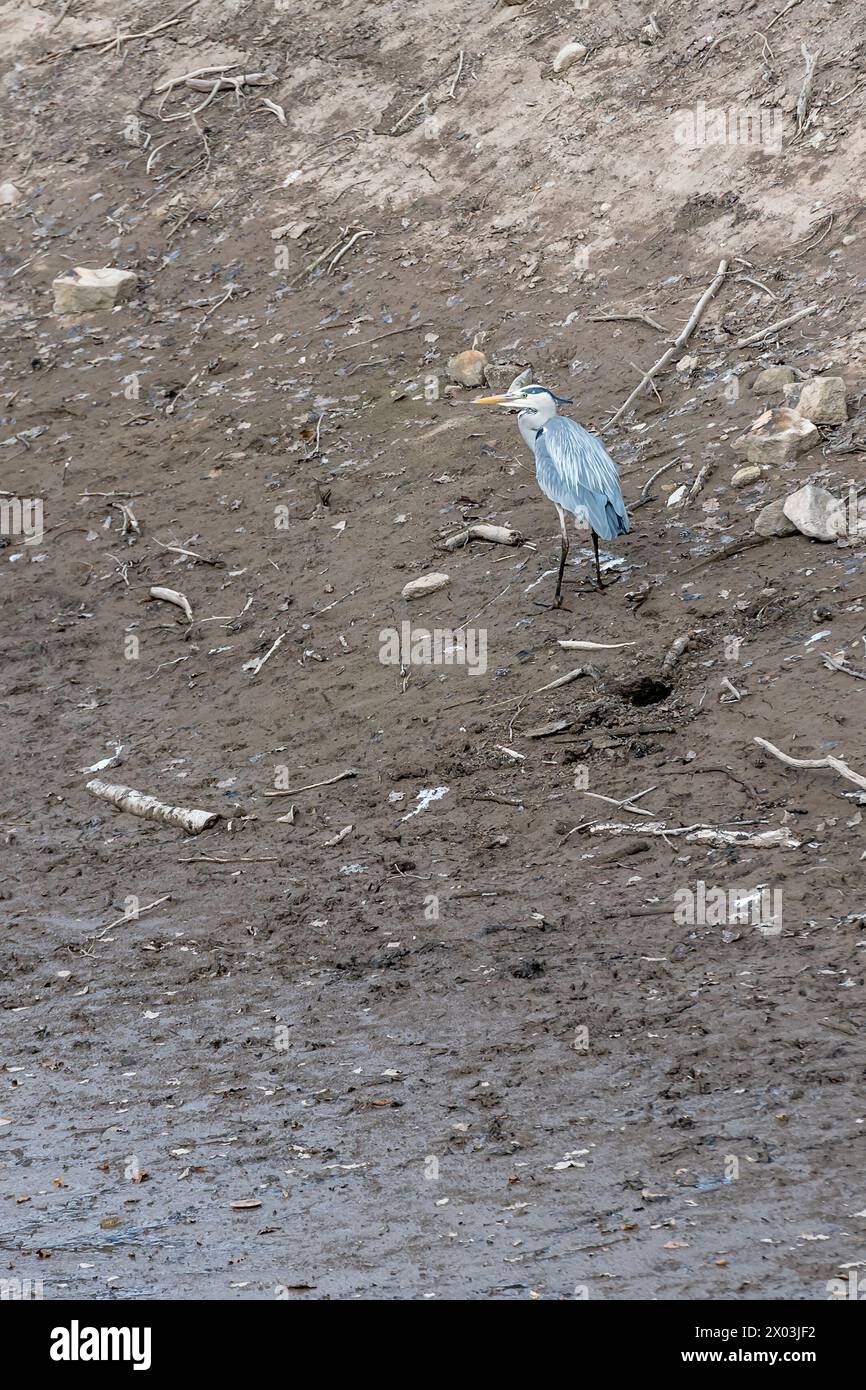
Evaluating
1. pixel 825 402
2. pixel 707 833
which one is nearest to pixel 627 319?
pixel 825 402

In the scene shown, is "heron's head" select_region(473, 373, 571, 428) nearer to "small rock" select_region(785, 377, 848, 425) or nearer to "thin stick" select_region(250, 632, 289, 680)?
"small rock" select_region(785, 377, 848, 425)

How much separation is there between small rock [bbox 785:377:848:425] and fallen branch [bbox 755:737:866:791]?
8.82ft

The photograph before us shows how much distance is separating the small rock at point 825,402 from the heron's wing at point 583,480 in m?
1.36

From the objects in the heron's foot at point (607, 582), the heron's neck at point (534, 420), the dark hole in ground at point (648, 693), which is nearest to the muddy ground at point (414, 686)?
the dark hole in ground at point (648, 693)

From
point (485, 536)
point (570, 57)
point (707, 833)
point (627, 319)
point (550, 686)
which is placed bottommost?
point (707, 833)

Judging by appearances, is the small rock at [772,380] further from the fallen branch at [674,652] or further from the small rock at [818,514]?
the fallen branch at [674,652]

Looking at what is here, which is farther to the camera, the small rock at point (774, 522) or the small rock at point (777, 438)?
the small rock at point (777, 438)

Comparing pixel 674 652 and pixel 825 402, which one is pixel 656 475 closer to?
pixel 825 402

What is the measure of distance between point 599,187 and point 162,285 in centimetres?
365

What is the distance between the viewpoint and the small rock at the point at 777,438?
780 cm

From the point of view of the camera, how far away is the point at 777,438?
784 centimetres

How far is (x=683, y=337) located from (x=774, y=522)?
2.19 metres

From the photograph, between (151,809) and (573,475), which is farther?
(573,475)

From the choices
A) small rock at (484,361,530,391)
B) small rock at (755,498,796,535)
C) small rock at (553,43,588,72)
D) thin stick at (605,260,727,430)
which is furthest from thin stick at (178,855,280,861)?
small rock at (553,43,588,72)
